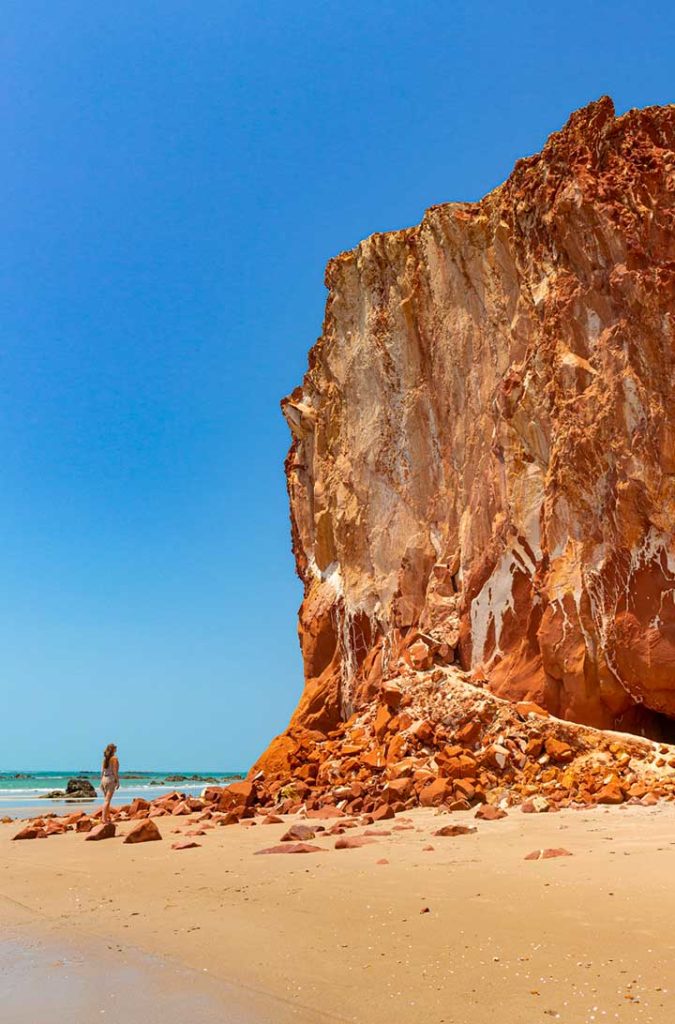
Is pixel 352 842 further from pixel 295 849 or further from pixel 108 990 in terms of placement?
pixel 108 990

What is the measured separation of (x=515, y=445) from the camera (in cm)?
1591

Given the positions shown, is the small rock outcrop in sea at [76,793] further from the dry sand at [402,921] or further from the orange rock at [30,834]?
the dry sand at [402,921]

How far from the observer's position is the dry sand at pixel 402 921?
→ 3.52 m

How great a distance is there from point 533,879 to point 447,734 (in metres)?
7.43

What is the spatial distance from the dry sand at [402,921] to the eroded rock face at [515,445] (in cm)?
552

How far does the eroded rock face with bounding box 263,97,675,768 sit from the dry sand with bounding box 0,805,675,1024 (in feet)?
18.1

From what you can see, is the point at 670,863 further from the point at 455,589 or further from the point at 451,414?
the point at 451,414

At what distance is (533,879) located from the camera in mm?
5727

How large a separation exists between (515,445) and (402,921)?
12104mm

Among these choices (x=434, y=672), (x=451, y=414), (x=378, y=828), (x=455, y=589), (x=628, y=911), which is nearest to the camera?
(x=628, y=911)

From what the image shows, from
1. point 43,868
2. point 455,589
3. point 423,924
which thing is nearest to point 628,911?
point 423,924

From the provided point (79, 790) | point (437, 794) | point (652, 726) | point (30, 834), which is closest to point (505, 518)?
point (652, 726)

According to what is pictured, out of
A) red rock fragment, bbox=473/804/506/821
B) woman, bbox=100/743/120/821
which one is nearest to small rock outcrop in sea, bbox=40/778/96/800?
woman, bbox=100/743/120/821

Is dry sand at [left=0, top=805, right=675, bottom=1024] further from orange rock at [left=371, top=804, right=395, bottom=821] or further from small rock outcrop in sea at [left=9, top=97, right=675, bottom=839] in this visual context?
orange rock at [left=371, top=804, right=395, bottom=821]
